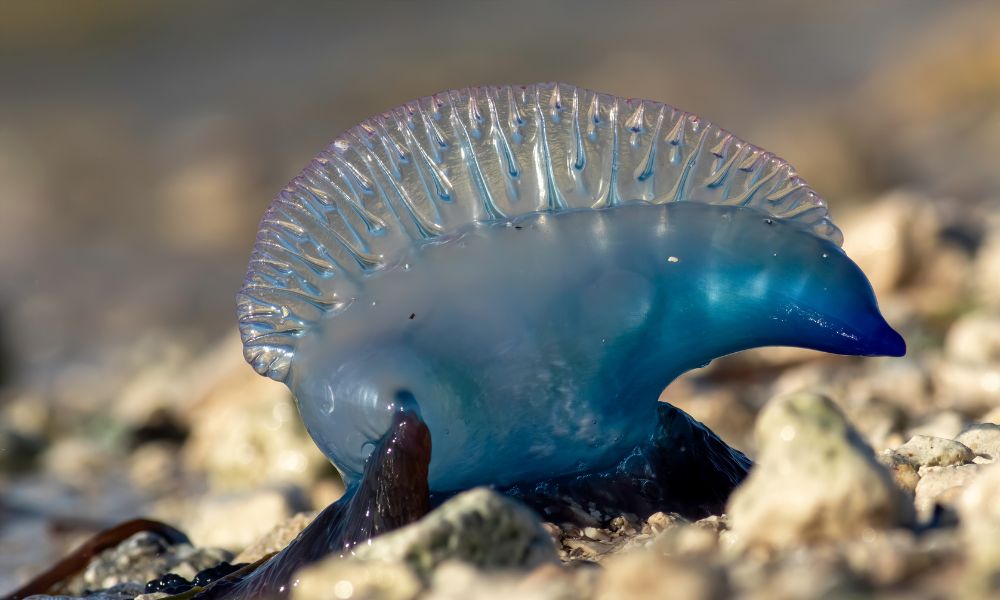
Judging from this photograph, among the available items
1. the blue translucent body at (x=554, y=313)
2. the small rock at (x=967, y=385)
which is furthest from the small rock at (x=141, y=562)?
the small rock at (x=967, y=385)

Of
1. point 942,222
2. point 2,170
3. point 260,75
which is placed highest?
point 260,75

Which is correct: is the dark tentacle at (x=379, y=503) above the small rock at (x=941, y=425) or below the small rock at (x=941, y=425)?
above

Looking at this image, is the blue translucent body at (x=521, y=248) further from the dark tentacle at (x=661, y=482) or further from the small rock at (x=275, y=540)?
the small rock at (x=275, y=540)

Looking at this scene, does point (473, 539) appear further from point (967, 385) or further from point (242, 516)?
point (967, 385)

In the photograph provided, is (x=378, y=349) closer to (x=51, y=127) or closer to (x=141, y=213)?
(x=141, y=213)

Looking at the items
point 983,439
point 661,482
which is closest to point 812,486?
point 661,482

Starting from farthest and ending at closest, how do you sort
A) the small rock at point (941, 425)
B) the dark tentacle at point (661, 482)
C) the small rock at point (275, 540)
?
the small rock at point (941, 425)
the small rock at point (275, 540)
the dark tentacle at point (661, 482)

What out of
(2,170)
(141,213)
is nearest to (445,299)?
(141,213)
